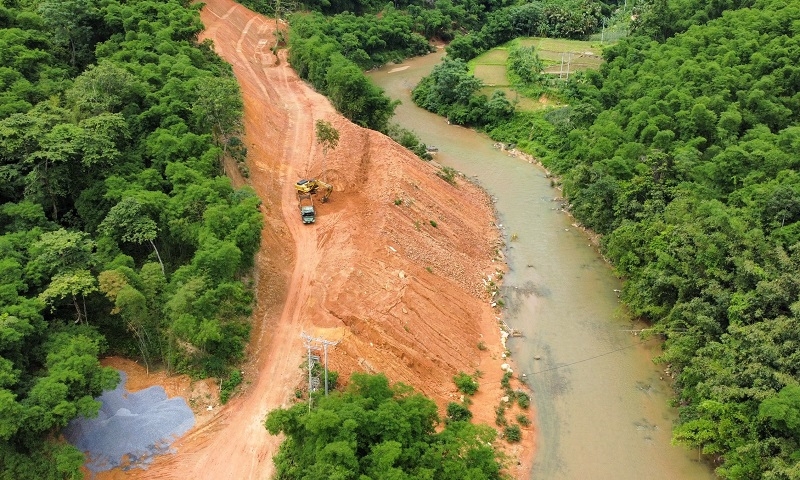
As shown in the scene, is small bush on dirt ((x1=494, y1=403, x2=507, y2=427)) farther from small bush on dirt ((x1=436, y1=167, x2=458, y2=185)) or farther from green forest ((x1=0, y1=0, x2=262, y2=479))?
small bush on dirt ((x1=436, y1=167, x2=458, y2=185))

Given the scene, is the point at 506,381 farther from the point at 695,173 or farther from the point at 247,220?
the point at 695,173

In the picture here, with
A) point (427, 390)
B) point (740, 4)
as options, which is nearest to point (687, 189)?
point (427, 390)

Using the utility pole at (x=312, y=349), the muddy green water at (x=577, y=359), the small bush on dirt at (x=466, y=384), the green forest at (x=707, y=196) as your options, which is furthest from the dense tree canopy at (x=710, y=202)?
the utility pole at (x=312, y=349)

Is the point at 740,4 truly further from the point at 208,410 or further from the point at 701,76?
the point at 208,410

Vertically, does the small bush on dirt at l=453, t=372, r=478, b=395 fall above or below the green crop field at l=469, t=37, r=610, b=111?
below

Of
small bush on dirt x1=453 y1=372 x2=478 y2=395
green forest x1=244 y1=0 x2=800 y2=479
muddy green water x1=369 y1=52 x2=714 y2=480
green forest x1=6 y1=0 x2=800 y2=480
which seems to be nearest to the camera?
green forest x1=6 y1=0 x2=800 y2=480

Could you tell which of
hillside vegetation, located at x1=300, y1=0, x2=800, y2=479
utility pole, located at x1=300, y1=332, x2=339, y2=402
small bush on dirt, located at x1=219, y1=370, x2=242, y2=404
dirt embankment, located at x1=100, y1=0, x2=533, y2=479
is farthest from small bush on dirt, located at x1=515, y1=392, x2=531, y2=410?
small bush on dirt, located at x1=219, y1=370, x2=242, y2=404

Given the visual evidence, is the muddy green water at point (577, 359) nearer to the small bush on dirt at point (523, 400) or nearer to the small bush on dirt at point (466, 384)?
the small bush on dirt at point (523, 400)
